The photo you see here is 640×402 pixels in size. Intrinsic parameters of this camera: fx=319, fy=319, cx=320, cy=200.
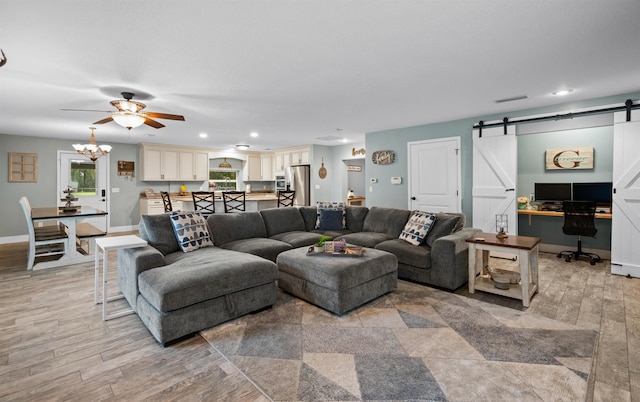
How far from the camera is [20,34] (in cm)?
239

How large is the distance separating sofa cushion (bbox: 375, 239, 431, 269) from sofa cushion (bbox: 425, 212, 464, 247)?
15 cm

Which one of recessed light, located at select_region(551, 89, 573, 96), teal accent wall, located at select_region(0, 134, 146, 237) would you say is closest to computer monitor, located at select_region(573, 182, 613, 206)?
recessed light, located at select_region(551, 89, 573, 96)

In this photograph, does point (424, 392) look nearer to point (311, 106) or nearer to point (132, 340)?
point (132, 340)

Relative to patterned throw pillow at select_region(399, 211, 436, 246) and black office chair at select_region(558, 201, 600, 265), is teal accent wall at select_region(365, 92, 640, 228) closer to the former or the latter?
black office chair at select_region(558, 201, 600, 265)

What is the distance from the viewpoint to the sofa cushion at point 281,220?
479 centimetres

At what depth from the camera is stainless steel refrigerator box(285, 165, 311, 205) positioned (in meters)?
9.03

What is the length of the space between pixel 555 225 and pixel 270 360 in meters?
5.50

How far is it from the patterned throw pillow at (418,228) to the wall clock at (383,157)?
9.04ft

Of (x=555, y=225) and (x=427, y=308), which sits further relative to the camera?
(x=555, y=225)

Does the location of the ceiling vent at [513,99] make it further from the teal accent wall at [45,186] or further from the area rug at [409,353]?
the teal accent wall at [45,186]

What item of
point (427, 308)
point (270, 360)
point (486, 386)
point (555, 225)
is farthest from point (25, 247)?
point (555, 225)

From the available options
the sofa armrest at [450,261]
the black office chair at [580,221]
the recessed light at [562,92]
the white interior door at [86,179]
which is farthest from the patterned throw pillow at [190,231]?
the white interior door at [86,179]

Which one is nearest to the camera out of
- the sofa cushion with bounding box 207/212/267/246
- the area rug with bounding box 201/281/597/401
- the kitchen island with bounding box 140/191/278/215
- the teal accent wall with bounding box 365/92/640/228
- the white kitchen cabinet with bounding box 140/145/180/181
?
the area rug with bounding box 201/281/597/401

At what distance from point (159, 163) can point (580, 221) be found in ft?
29.4
